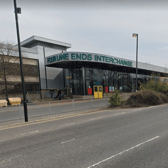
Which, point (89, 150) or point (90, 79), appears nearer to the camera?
point (89, 150)

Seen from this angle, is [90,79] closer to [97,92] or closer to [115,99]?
[97,92]

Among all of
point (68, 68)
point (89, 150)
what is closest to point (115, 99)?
point (89, 150)

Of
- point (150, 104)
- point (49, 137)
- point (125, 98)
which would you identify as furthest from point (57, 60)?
point (49, 137)

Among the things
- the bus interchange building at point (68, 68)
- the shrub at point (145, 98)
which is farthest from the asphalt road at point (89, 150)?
the bus interchange building at point (68, 68)

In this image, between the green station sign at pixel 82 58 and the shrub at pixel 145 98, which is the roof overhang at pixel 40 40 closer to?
the green station sign at pixel 82 58

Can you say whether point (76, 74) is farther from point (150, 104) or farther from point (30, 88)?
point (150, 104)

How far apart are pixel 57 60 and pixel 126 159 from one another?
20.4 meters

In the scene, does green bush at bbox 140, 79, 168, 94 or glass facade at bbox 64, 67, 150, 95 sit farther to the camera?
glass facade at bbox 64, 67, 150, 95

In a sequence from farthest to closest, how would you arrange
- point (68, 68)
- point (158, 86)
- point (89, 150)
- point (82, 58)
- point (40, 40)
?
1. point (68, 68)
2. point (40, 40)
3. point (82, 58)
4. point (158, 86)
5. point (89, 150)

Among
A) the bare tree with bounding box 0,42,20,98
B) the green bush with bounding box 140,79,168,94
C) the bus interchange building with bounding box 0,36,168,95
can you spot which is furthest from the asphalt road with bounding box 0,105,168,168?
the bus interchange building with bounding box 0,36,168,95

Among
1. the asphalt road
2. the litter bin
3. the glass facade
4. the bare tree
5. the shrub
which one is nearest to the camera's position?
the asphalt road

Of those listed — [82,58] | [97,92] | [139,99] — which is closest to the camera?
[139,99]

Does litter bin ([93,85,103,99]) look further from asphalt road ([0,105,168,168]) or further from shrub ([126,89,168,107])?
asphalt road ([0,105,168,168])

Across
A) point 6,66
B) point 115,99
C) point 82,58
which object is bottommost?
point 115,99
